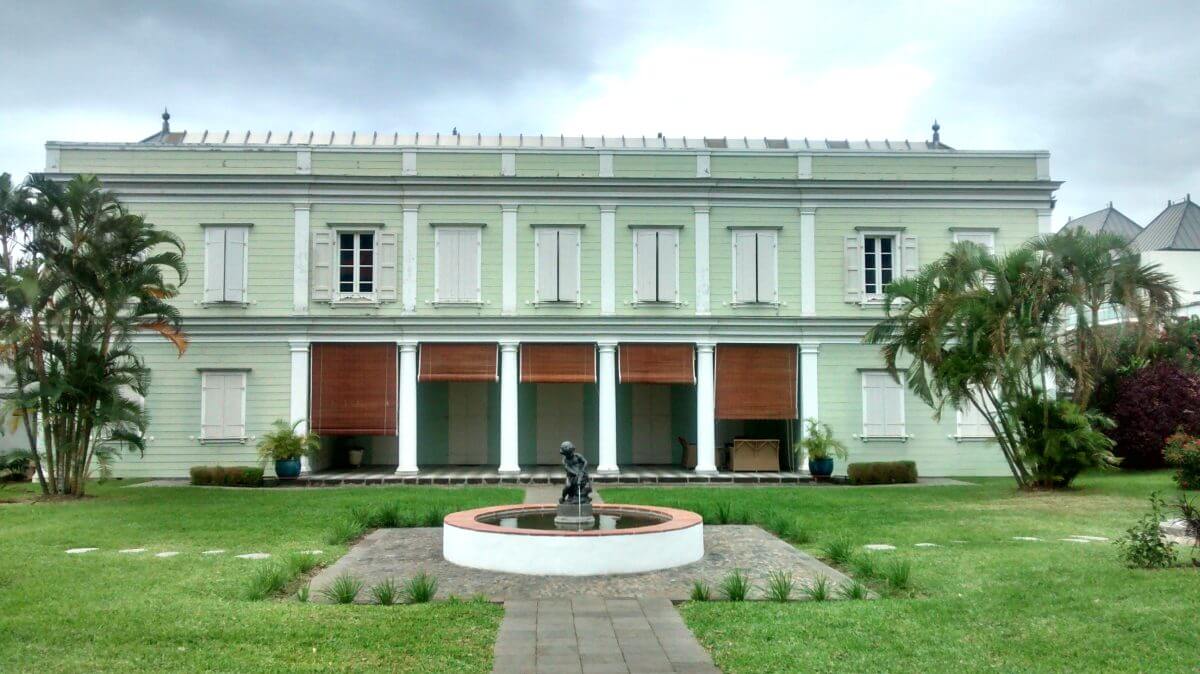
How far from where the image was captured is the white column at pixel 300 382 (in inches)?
918

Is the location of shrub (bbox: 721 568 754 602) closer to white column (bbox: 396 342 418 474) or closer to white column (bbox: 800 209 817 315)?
white column (bbox: 396 342 418 474)

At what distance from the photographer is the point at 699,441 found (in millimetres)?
23766

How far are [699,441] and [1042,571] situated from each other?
13713 millimetres

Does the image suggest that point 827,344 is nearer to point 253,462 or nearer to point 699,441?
point 699,441

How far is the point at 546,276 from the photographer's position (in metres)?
23.8

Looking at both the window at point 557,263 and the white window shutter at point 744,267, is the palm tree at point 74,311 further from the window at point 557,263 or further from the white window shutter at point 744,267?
the white window shutter at point 744,267

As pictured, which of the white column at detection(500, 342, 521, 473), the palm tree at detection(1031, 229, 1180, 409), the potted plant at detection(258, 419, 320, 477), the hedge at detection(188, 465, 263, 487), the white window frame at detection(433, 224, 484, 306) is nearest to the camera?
the palm tree at detection(1031, 229, 1180, 409)

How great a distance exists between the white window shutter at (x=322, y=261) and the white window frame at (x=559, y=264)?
15.6 ft

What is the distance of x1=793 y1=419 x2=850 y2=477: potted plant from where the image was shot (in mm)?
23078

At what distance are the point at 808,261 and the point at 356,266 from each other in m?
10.7

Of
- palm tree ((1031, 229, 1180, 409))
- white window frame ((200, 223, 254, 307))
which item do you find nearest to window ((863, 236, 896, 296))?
palm tree ((1031, 229, 1180, 409))

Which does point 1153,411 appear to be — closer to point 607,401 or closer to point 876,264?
point 876,264

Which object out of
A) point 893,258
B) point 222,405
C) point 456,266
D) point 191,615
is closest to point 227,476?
point 222,405

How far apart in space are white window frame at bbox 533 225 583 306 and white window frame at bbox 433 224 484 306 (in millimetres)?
1244
